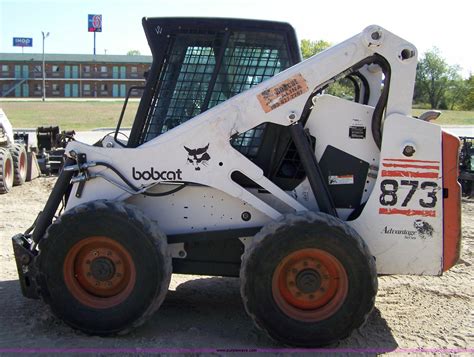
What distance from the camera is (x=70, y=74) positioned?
255 ft

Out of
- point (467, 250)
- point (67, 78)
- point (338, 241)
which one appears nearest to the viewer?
point (338, 241)

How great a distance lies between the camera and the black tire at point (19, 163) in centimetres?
1229

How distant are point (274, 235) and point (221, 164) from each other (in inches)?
27.4

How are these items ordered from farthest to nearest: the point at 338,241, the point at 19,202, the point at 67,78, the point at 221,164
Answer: the point at 67,78
the point at 19,202
the point at 221,164
the point at 338,241

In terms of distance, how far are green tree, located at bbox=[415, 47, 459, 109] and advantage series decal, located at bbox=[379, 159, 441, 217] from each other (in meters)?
72.0

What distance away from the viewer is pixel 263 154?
4.79m

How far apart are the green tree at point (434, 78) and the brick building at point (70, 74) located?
112 feet

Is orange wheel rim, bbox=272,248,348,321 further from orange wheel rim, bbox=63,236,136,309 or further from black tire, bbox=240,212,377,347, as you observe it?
orange wheel rim, bbox=63,236,136,309

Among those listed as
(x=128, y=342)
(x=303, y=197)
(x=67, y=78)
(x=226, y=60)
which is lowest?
(x=128, y=342)

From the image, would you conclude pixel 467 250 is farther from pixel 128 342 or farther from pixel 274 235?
pixel 128 342

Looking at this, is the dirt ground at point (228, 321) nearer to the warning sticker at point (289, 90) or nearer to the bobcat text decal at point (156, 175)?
the bobcat text decal at point (156, 175)

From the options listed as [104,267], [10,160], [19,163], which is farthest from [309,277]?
[19,163]

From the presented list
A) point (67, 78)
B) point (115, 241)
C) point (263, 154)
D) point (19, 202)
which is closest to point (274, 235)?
A: point (263, 154)

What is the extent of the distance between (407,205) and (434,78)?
75.1 metres
